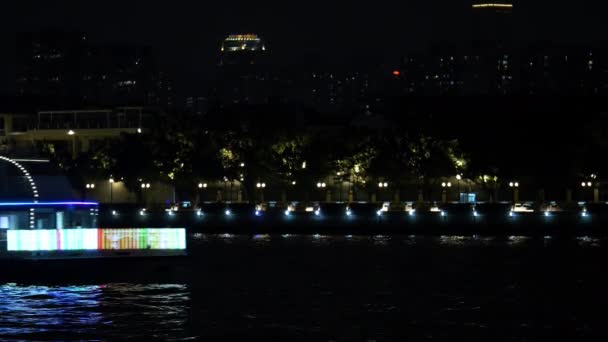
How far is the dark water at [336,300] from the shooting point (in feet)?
128

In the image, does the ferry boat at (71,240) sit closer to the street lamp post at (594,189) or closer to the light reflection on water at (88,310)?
the light reflection on water at (88,310)

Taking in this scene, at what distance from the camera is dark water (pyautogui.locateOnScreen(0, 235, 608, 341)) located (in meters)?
39.1

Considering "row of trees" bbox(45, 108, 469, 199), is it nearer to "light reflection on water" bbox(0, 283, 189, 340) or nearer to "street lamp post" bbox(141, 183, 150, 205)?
"street lamp post" bbox(141, 183, 150, 205)

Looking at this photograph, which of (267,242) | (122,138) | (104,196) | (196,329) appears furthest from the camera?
(122,138)

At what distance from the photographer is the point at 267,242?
3056 inches

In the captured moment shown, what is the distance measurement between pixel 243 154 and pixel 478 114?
26.4 meters

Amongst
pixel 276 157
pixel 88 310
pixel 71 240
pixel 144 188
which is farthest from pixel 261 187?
pixel 88 310

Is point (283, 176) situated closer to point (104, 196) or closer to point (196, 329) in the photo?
point (104, 196)

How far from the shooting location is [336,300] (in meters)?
46.5

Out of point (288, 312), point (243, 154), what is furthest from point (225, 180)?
point (288, 312)

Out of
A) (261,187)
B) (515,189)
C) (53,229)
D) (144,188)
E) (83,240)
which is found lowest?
(83,240)

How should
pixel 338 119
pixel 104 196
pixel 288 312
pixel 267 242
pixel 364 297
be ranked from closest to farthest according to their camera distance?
pixel 288 312 → pixel 364 297 → pixel 267 242 → pixel 104 196 → pixel 338 119

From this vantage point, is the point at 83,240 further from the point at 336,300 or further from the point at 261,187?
the point at 261,187

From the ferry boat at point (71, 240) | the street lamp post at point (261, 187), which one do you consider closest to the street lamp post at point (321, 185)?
the street lamp post at point (261, 187)
